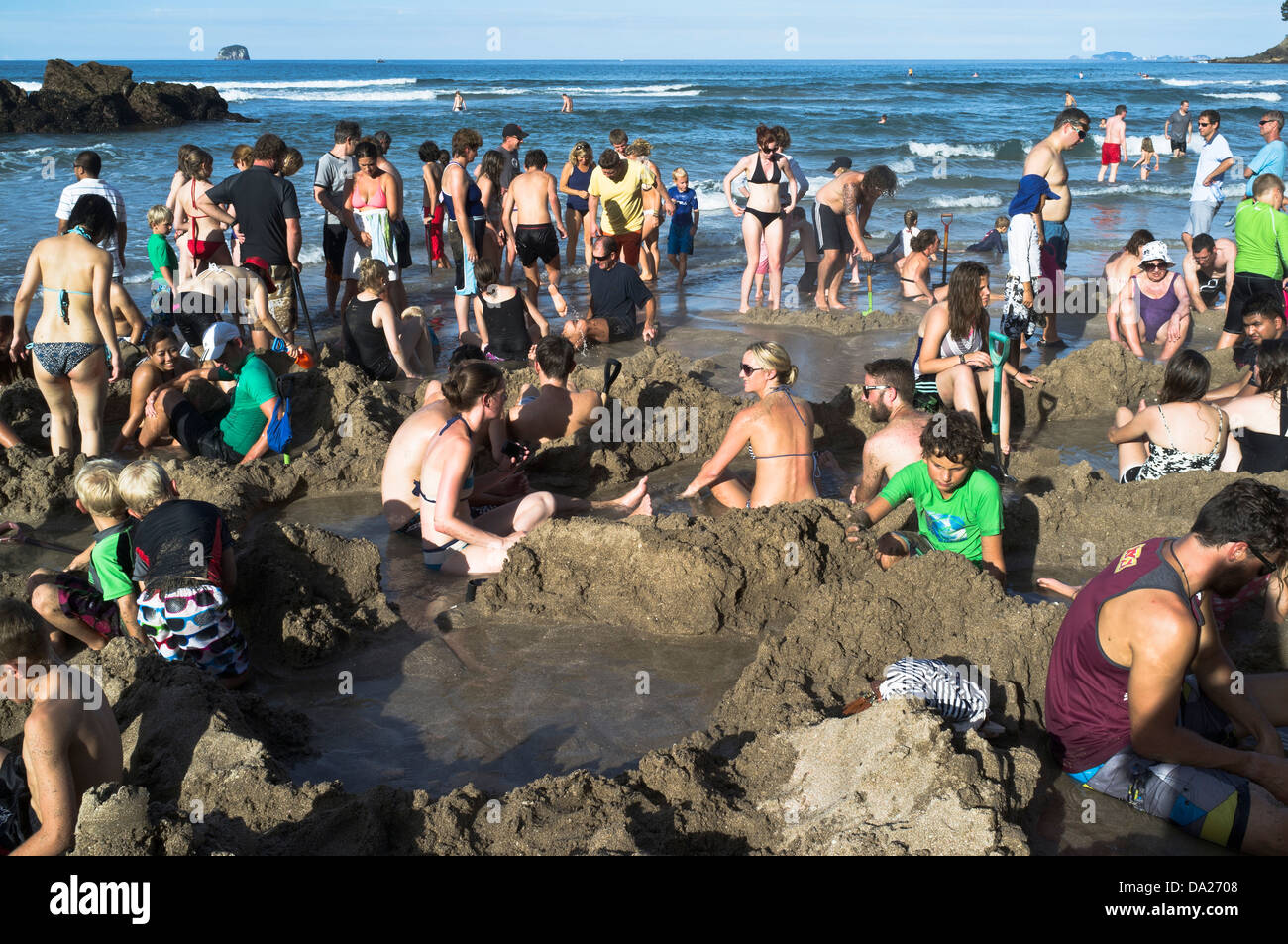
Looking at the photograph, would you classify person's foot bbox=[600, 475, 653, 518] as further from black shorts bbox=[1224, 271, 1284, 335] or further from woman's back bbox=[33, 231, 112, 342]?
black shorts bbox=[1224, 271, 1284, 335]

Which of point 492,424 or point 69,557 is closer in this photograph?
point 69,557

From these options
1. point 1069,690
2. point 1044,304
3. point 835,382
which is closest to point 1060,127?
point 1044,304

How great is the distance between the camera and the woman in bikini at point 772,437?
5.54m

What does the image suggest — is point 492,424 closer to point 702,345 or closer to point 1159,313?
point 702,345

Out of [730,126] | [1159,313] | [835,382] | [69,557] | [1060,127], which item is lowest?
[69,557]

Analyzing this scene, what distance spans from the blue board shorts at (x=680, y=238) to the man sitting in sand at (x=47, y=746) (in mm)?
9939

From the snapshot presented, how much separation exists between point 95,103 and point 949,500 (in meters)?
37.6

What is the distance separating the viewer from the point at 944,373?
22.1ft

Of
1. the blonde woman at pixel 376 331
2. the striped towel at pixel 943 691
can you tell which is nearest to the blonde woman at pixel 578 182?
the blonde woman at pixel 376 331

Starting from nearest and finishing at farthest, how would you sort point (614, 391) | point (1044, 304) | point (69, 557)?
point (69, 557) → point (614, 391) → point (1044, 304)

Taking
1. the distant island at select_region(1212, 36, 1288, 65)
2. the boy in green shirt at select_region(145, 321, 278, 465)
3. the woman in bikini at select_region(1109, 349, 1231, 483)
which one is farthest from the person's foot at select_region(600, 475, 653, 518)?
the distant island at select_region(1212, 36, 1288, 65)

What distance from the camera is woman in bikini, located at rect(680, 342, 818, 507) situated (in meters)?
5.54

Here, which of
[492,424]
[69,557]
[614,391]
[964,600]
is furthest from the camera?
[614,391]

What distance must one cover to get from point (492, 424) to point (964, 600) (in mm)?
3001
